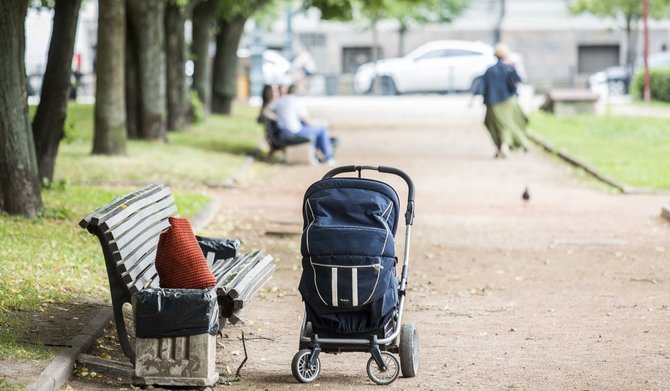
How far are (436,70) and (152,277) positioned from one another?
3943cm

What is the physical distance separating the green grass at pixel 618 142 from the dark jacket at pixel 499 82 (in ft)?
4.85

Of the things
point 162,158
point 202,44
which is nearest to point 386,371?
point 162,158

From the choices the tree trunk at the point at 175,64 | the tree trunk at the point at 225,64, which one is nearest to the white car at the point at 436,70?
the tree trunk at the point at 225,64

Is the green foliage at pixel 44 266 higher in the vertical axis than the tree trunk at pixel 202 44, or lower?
lower

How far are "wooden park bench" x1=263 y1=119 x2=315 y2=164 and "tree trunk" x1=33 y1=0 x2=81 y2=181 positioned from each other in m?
6.86

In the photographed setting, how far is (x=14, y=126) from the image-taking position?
39.9 ft

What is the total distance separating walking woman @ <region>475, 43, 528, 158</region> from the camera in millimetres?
22469

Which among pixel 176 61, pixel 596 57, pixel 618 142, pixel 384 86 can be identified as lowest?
pixel 384 86

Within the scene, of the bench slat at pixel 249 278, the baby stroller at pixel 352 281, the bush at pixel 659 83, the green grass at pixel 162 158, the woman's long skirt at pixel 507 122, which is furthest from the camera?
the bush at pixel 659 83

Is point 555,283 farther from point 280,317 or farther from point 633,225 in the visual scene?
point 633,225

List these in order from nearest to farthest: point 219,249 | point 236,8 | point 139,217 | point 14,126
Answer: point 139,217
point 219,249
point 14,126
point 236,8

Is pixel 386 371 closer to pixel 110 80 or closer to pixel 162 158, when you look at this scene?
pixel 110 80

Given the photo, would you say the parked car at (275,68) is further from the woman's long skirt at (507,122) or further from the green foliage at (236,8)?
the woman's long skirt at (507,122)

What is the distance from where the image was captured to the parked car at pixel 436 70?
46812 millimetres
